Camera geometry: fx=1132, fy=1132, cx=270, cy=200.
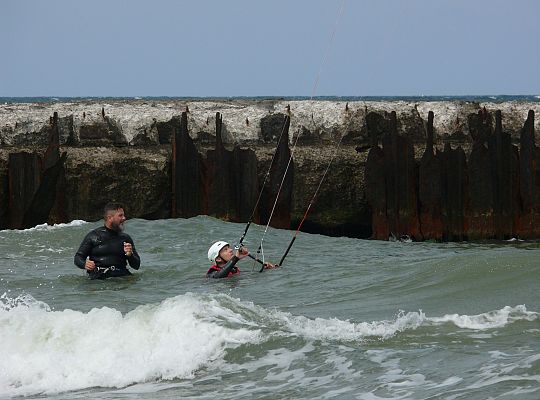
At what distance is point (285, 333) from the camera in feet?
34.8

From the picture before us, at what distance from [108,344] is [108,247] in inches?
177

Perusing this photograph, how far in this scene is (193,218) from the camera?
21.2m

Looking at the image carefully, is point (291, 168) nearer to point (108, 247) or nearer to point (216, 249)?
point (216, 249)

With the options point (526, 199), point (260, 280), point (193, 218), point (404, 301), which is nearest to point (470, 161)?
point (526, 199)

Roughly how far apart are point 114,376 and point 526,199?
43.0 ft

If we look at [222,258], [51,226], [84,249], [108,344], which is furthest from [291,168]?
[108,344]

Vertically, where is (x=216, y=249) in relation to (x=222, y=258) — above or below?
above

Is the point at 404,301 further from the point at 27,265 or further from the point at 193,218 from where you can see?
the point at 193,218

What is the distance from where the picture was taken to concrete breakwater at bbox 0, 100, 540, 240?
2102cm

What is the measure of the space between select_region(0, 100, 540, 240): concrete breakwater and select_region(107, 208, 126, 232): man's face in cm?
648

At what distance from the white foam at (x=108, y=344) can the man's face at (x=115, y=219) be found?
3040 mm

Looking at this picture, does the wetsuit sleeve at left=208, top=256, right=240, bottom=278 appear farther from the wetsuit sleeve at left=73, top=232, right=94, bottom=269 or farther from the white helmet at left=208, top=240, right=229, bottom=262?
the wetsuit sleeve at left=73, top=232, right=94, bottom=269

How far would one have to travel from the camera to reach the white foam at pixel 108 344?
968cm

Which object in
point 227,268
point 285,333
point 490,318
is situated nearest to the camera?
point 285,333
